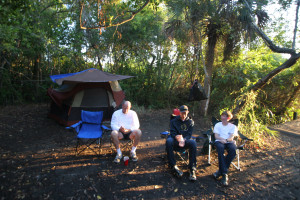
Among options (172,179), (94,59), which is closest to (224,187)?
(172,179)

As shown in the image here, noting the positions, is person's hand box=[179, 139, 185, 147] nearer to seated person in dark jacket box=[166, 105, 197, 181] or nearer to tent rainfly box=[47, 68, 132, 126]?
seated person in dark jacket box=[166, 105, 197, 181]

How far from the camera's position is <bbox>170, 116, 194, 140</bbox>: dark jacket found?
2.91 metres

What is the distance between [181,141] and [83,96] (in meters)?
3.20

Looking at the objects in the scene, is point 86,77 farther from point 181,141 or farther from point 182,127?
point 181,141

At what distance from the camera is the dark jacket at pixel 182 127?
2913 millimetres

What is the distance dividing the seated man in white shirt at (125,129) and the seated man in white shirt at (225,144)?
4.20 feet

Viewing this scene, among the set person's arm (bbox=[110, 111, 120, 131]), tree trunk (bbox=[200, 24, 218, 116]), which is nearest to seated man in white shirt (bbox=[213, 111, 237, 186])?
person's arm (bbox=[110, 111, 120, 131])

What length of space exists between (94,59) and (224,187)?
7014mm

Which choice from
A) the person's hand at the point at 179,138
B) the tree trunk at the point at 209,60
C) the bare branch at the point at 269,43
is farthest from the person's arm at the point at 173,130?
the tree trunk at the point at 209,60

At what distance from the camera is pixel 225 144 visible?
2.84 metres

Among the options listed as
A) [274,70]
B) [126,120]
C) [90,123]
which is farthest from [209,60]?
[90,123]

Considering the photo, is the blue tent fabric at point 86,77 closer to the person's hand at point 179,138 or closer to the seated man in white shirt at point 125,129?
the seated man in white shirt at point 125,129

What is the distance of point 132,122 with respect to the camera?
3.18m

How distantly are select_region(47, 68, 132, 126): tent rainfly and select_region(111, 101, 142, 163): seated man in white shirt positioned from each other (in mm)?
1571
